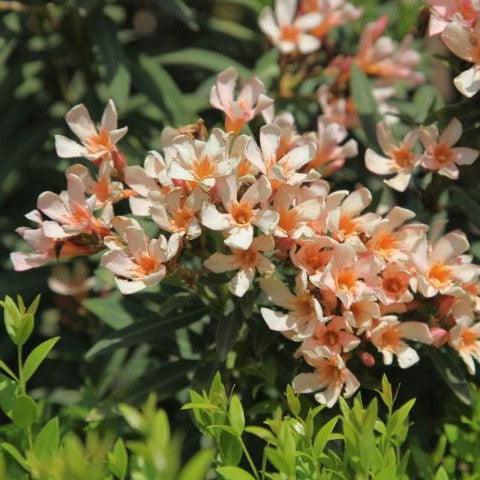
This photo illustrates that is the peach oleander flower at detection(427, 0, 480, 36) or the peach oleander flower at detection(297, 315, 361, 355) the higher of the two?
the peach oleander flower at detection(427, 0, 480, 36)

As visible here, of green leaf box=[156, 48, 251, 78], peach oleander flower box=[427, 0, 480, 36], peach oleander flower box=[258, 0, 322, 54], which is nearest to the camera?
peach oleander flower box=[427, 0, 480, 36]

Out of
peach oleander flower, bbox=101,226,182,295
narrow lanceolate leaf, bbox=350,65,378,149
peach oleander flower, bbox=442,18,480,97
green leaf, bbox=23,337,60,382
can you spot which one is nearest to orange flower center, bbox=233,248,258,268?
peach oleander flower, bbox=101,226,182,295

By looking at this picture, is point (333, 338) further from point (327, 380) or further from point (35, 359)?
point (35, 359)

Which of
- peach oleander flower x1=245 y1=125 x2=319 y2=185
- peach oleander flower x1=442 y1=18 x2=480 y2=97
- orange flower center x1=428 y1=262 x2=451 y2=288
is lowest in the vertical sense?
orange flower center x1=428 y1=262 x2=451 y2=288

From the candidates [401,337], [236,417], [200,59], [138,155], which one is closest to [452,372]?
[401,337]

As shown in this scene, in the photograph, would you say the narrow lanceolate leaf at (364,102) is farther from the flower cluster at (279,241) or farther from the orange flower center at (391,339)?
the orange flower center at (391,339)

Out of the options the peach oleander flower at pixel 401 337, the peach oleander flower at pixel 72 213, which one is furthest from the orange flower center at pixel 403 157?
the peach oleander flower at pixel 72 213

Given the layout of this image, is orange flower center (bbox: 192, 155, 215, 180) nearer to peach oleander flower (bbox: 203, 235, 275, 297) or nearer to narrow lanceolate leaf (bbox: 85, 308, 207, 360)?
peach oleander flower (bbox: 203, 235, 275, 297)
